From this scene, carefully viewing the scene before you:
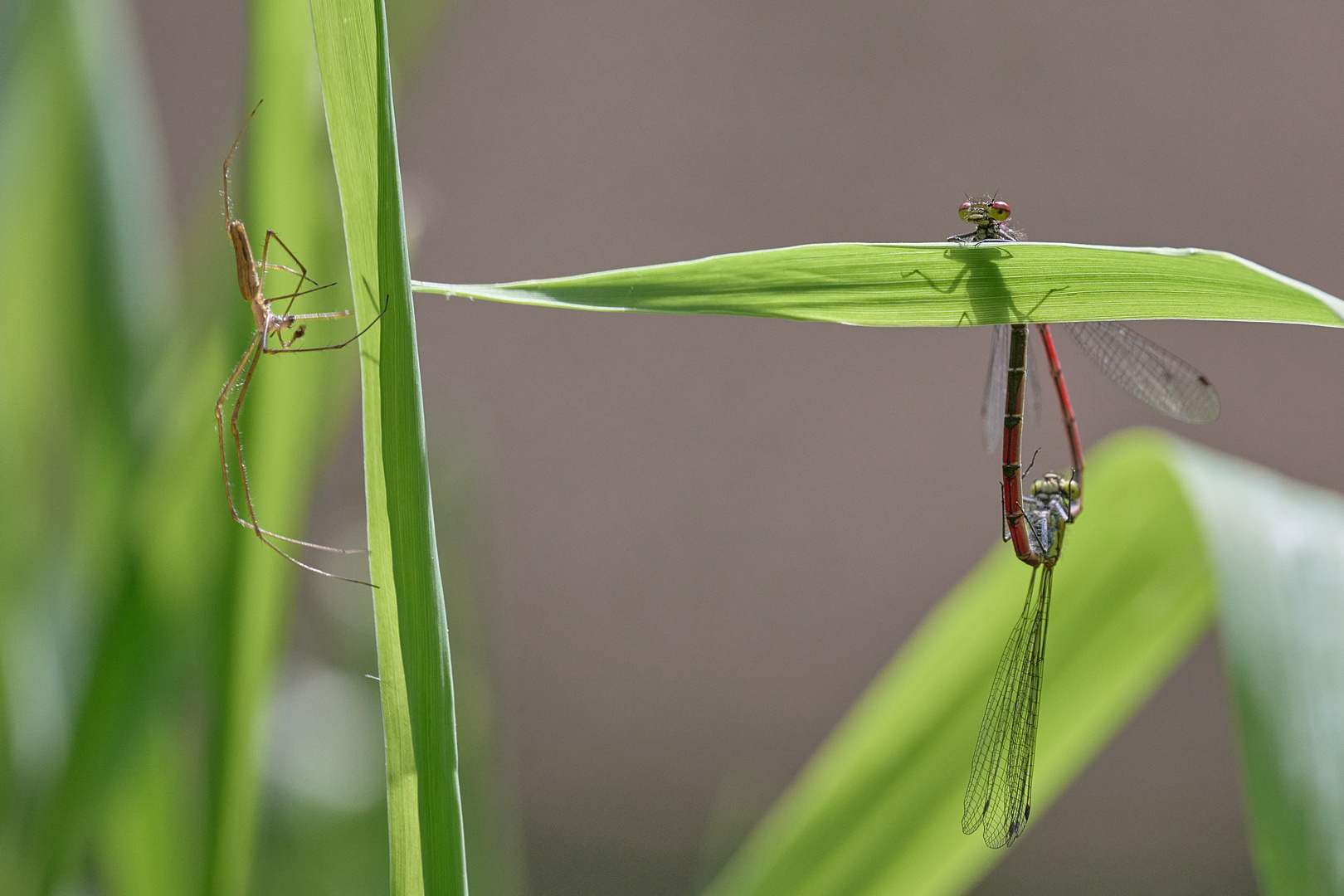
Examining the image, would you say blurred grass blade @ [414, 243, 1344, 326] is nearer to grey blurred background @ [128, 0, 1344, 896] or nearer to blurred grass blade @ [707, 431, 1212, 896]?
blurred grass blade @ [707, 431, 1212, 896]

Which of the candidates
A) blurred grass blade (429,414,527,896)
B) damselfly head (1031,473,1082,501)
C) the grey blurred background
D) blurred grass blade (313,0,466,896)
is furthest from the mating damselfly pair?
the grey blurred background

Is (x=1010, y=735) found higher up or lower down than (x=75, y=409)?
lower down

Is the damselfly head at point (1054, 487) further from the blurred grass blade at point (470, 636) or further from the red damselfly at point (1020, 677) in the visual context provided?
the blurred grass blade at point (470, 636)

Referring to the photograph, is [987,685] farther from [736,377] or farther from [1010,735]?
[736,377]

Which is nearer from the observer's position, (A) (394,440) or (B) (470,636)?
(A) (394,440)

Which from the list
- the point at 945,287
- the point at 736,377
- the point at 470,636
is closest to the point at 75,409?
the point at 470,636

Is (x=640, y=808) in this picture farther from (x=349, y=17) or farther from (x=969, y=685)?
(x=349, y=17)

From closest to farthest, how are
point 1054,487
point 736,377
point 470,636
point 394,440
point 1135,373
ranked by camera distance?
1. point 394,440
2. point 1054,487
3. point 1135,373
4. point 470,636
5. point 736,377
